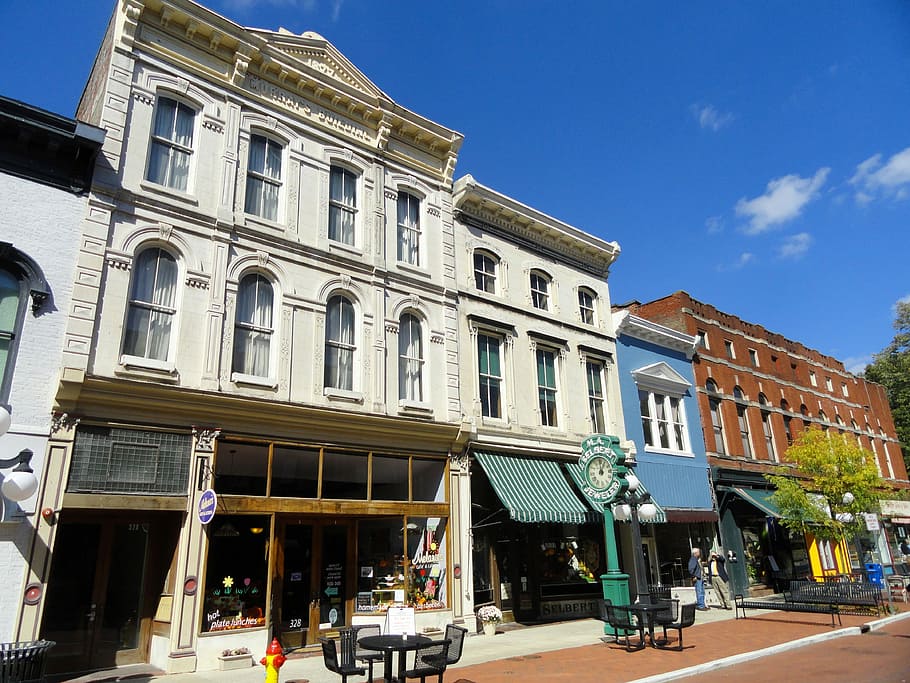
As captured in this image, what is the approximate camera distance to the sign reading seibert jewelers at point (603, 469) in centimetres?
1518

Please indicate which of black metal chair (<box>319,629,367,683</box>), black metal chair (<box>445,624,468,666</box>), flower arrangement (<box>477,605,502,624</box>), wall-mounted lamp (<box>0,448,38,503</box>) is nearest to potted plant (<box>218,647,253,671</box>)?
black metal chair (<box>319,629,367,683</box>)

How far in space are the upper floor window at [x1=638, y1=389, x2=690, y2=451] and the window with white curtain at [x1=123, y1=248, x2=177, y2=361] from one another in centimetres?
1680

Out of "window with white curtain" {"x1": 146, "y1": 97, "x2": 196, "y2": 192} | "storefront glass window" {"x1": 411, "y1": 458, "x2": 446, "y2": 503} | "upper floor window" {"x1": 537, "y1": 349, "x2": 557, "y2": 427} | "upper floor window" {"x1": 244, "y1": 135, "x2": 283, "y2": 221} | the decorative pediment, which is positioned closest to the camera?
"window with white curtain" {"x1": 146, "y1": 97, "x2": 196, "y2": 192}

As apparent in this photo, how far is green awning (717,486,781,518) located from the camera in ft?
80.2

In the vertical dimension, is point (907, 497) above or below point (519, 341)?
below

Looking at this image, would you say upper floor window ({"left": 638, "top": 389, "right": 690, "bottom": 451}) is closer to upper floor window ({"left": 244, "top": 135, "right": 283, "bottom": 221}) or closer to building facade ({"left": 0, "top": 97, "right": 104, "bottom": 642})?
upper floor window ({"left": 244, "top": 135, "right": 283, "bottom": 221})

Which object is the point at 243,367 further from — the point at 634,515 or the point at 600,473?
the point at 634,515

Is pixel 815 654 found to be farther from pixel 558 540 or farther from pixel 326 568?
pixel 326 568

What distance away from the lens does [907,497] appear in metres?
36.5

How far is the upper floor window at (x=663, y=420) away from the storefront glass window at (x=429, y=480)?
383 inches

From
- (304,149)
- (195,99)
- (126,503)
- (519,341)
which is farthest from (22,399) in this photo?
(519,341)

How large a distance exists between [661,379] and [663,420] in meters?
1.58

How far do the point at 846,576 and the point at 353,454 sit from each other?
16.6 meters

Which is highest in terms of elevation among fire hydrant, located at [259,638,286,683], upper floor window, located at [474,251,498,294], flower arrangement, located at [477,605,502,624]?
upper floor window, located at [474,251,498,294]
